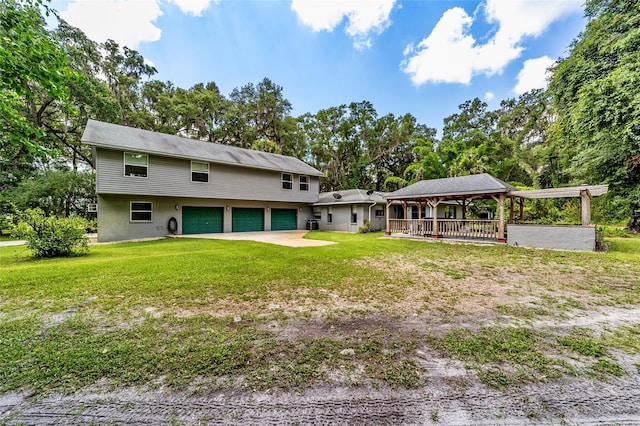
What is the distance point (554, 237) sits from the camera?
32.0 ft

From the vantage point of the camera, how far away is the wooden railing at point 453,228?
1223cm

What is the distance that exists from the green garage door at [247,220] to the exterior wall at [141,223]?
1.19ft

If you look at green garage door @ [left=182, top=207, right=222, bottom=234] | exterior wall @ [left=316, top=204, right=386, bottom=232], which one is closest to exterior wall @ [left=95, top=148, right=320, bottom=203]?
green garage door @ [left=182, top=207, right=222, bottom=234]

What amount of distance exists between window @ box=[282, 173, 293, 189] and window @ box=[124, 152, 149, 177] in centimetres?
843

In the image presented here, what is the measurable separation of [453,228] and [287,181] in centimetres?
1151

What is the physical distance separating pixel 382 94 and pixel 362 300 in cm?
2735

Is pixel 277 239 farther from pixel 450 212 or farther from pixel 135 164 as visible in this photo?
pixel 450 212

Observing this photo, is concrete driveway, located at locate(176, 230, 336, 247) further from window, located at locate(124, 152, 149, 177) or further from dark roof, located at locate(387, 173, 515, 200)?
dark roof, located at locate(387, 173, 515, 200)

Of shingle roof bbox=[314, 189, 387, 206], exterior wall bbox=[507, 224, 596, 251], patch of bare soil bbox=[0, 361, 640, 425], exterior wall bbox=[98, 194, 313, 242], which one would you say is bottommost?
patch of bare soil bbox=[0, 361, 640, 425]

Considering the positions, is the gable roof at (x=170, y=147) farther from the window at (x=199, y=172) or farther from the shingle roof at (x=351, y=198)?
the shingle roof at (x=351, y=198)

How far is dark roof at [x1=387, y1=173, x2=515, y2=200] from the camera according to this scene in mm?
11250

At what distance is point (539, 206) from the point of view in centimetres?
1714

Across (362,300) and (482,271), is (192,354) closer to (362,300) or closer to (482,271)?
(362,300)

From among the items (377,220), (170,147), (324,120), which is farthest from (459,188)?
(324,120)
